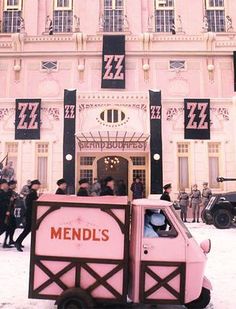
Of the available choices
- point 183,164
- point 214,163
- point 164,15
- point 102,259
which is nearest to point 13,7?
point 164,15

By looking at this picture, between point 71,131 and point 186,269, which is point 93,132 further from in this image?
point 186,269

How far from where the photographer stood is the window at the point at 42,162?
62.7ft

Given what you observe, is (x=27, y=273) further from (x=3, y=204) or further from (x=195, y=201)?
(x=195, y=201)

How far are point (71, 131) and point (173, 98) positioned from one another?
573 cm

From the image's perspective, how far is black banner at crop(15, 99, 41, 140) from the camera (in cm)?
1916

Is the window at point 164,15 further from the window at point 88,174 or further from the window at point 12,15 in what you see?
the window at point 88,174

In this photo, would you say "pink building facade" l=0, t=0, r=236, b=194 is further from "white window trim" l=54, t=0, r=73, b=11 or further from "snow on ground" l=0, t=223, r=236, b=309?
"snow on ground" l=0, t=223, r=236, b=309

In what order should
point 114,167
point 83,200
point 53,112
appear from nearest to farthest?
point 83,200, point 53,112, point 114,167

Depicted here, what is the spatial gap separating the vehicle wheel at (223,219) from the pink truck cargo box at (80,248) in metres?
10.1

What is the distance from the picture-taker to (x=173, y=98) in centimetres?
1938

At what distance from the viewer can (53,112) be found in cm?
1941

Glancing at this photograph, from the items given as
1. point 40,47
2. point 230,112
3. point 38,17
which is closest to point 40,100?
point 40,47

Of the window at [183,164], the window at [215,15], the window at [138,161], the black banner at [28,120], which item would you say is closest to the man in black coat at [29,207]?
the black banner at [28,120]

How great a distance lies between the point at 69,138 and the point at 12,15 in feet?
29.8
